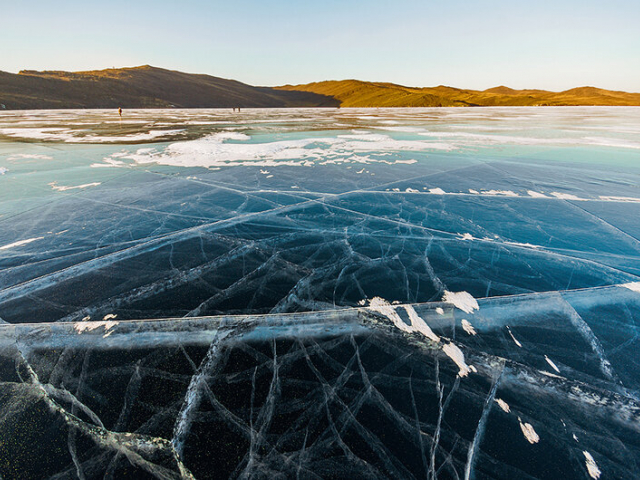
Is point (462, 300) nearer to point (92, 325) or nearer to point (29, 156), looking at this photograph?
point (92, 325)

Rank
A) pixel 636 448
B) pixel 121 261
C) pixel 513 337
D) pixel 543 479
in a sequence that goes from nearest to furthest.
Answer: pixel 543 479, pixel 636 448, pixel 513 337, pixel 121 261

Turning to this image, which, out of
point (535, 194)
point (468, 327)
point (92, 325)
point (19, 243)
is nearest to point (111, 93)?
point (19, 243)

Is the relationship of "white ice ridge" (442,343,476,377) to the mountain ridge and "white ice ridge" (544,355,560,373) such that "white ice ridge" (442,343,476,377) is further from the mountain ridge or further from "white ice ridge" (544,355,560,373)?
the mountain ridge

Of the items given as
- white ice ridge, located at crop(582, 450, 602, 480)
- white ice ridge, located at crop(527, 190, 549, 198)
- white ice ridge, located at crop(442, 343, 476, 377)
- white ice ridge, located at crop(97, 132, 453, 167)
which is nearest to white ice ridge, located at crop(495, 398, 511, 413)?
white ice ridge, located at crop(442, 343, 476, 377)

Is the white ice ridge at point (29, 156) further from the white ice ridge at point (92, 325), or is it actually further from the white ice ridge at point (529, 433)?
the white ice ridge at point (529, 433)

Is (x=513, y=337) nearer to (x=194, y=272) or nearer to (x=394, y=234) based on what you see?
(x=394, y=234)

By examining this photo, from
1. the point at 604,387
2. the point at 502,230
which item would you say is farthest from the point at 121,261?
the point at 502,230
